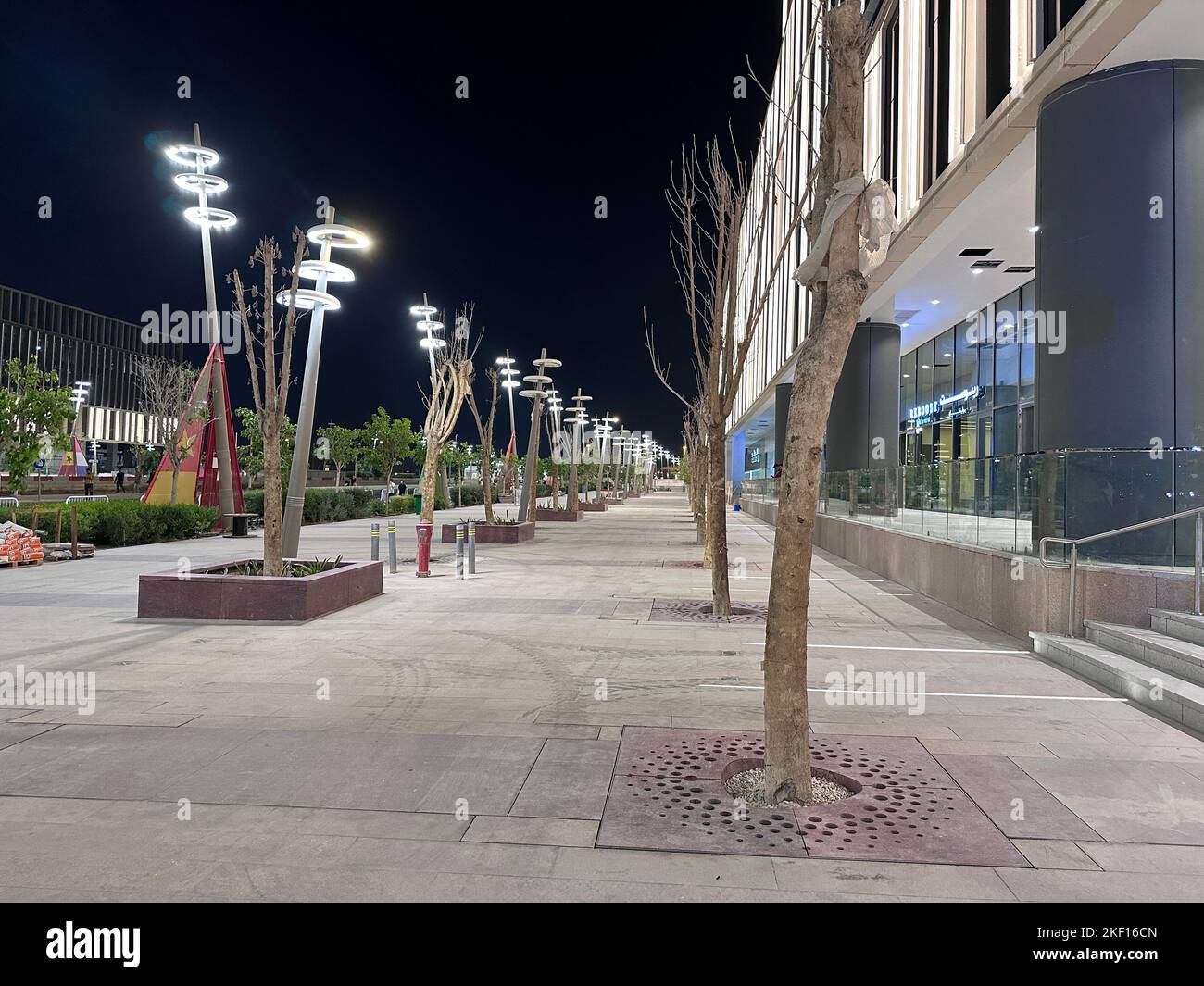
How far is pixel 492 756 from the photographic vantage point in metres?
5.89

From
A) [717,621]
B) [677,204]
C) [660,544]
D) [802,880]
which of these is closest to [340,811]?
[802,880]

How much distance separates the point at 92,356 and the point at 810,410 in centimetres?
12717

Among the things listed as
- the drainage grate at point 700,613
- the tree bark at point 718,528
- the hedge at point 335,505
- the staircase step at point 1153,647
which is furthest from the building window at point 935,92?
the hedge at point 335,505

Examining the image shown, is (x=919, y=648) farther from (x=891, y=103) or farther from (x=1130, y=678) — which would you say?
(x=891, y=103)

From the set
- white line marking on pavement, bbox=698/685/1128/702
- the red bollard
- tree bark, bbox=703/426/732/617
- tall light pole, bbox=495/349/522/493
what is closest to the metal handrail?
white line marking on pavement, bbox=698/685/1128/702

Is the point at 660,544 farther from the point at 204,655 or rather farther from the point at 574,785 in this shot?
the point at 574,785

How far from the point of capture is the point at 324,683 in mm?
7902

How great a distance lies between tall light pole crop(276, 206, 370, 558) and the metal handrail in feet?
37.2

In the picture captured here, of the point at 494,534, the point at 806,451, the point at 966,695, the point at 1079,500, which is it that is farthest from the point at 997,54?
the point at 494,534

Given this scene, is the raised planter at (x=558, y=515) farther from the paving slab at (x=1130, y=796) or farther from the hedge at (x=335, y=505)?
the paving slab at (x=1130, y=796)

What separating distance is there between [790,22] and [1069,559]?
117ft

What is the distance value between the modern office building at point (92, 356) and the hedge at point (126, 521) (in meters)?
78.5
